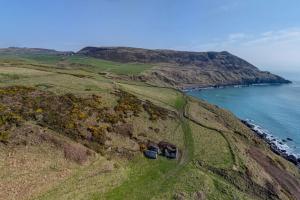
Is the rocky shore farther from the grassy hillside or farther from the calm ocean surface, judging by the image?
the grassy hillside

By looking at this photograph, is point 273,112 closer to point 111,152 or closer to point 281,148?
point 281,148

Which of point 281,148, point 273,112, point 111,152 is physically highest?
point 111,152

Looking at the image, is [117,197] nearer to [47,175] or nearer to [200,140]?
[47,175]

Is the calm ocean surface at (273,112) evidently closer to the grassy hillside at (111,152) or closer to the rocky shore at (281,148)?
the rocky shore at (281,148)

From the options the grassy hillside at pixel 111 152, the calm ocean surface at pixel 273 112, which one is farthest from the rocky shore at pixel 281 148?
the grassy hillside at pixel 111 152

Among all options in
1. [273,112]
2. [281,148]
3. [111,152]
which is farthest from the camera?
[273,112]

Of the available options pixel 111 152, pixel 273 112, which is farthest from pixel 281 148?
pixel 111 152

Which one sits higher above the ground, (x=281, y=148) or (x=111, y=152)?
(x=111, y=152)

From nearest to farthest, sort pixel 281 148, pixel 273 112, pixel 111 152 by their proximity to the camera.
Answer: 1. pixel 111 152
2. pixel 281 148
3. pixel 273 112

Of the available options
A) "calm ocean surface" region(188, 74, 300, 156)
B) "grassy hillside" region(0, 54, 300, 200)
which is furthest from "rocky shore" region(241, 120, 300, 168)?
"grassy hillside" region(0, 54, 300, 200)

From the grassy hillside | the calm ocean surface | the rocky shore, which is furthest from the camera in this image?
the calm ocean surface
